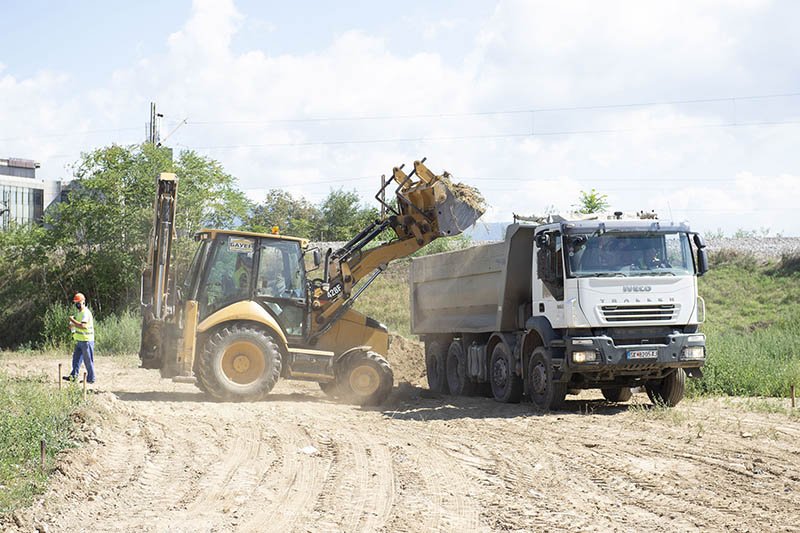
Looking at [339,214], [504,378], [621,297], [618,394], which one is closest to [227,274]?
[504,378]

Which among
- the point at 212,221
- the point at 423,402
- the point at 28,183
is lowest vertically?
the point at 423,402

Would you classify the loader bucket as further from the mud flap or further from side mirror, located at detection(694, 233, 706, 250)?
the mud flap

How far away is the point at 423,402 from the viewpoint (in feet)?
46.9

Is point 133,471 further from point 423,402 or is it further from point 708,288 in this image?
point 708,288

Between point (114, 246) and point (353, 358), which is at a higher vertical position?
point (114, 246)

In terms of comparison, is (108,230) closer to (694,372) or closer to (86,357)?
(86,357)

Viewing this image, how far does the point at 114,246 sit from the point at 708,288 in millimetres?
20985

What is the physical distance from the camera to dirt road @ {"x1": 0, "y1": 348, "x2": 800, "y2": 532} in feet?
20.7

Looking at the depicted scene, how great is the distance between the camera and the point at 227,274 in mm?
12992

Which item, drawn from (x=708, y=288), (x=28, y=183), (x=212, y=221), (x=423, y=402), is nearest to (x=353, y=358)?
(x=423, y=402)

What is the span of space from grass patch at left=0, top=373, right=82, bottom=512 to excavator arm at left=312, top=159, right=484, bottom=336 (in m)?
4.72

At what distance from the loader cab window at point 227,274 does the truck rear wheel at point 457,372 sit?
4.62 meters

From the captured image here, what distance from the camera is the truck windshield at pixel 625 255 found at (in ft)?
38.1

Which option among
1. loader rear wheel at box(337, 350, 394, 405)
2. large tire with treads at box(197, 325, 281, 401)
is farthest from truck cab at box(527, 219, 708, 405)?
large tire with treads at box(197, 325, 281, 401)
